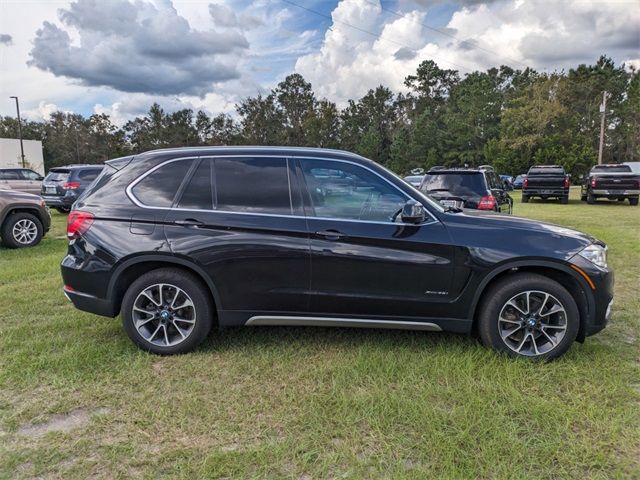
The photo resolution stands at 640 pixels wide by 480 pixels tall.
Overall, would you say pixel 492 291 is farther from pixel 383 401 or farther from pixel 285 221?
pixel 285 221

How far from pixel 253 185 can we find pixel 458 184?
19.4 ft

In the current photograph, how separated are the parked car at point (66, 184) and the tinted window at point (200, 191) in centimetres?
1178

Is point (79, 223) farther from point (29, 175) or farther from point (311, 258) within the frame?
point (29, 175)

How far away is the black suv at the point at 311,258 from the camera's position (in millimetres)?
3562

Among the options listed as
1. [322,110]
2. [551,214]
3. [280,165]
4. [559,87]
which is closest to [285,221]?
[280,165]

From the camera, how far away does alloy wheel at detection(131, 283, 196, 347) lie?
374cm

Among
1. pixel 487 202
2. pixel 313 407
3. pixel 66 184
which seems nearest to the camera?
pixel 313 407

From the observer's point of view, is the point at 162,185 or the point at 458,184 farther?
the point at 458,184

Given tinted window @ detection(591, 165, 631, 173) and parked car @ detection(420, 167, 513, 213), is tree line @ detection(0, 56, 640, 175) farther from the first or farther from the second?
parked car @ detection(420, 167, 513, 213)

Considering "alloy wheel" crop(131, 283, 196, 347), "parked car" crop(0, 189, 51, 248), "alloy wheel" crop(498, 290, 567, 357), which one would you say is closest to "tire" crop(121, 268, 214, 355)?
"alloy wheel" crop(131, 283, 196, 347)

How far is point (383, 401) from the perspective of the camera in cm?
299

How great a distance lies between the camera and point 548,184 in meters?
19.3

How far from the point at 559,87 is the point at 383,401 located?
49829 mm

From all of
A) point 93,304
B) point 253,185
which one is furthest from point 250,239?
point 93,304
